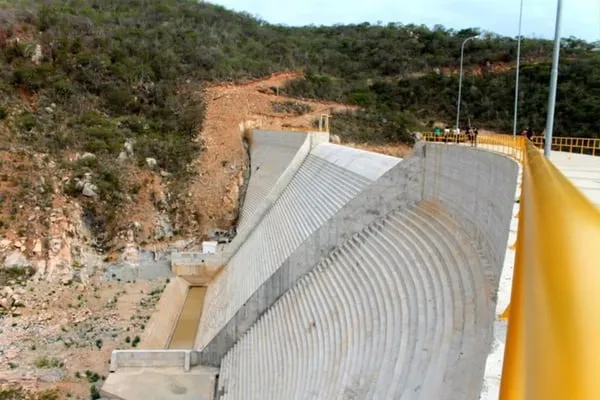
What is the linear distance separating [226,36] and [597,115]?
26158 mm

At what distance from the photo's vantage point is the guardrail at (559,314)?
60cm

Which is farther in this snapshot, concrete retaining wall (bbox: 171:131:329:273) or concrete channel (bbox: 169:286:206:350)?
concrete retaining wall (bbox: 171:131:329:273)

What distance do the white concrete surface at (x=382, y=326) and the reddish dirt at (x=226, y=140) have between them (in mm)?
9828

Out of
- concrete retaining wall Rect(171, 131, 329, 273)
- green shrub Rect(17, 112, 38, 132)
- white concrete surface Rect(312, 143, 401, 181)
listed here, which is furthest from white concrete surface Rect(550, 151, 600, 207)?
green shrub Rect(17, 112, 38, 132)

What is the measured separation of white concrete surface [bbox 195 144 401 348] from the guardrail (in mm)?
10773

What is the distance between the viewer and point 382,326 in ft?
24.5

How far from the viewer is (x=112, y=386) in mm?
10102

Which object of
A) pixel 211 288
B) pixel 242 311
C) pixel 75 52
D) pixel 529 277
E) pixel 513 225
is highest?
pixel 75 52

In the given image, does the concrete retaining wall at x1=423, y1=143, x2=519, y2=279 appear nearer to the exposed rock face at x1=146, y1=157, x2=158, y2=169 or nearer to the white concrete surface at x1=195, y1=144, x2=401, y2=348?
the white concrete surface at x1=195, y1=144, x2=401, y2=348

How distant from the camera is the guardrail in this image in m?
0.60

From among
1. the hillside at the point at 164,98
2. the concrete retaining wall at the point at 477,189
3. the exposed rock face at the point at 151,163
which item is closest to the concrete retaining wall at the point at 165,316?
the hillside at the point at 164,98

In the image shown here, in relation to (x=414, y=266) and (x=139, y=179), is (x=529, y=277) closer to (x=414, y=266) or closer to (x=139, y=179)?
(x=414, y=266)

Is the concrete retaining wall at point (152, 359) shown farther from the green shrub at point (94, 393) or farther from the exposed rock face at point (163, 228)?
the exposed rock face at point (163, 228)

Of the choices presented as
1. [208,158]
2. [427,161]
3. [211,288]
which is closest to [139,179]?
[208,158]
